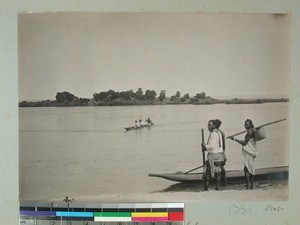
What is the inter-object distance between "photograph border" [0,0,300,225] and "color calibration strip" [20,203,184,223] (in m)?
0.08

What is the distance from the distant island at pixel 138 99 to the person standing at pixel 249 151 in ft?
0.39

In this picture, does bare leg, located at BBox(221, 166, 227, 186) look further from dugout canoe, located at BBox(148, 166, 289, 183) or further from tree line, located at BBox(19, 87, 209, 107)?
tree line, located at BBox(19, 87, 209, 107)

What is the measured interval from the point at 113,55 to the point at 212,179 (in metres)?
0.69

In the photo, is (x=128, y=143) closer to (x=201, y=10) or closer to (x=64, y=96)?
A: (x=64, y=96)

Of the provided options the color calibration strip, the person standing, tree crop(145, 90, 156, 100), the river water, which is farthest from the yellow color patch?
tree crop(145, 90, 156, 100)

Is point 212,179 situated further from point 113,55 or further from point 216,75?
point 113,55

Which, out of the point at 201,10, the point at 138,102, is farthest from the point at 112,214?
the point at 201,10

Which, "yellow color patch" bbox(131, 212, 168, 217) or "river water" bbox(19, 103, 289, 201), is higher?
"river water" bbox(19, 103, 289, 201)

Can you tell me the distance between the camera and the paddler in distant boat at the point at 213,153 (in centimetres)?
167

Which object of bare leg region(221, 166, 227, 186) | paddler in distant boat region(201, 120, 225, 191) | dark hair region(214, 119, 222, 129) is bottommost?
bare leg region(221, 166, 227, 186)

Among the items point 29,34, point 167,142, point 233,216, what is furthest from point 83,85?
point 233,216

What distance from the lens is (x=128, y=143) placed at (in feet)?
5.48

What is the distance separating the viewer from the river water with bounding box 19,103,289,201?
167 cm

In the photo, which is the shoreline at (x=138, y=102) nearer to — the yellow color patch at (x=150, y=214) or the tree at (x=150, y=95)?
the tree at (x=150, y=95)
